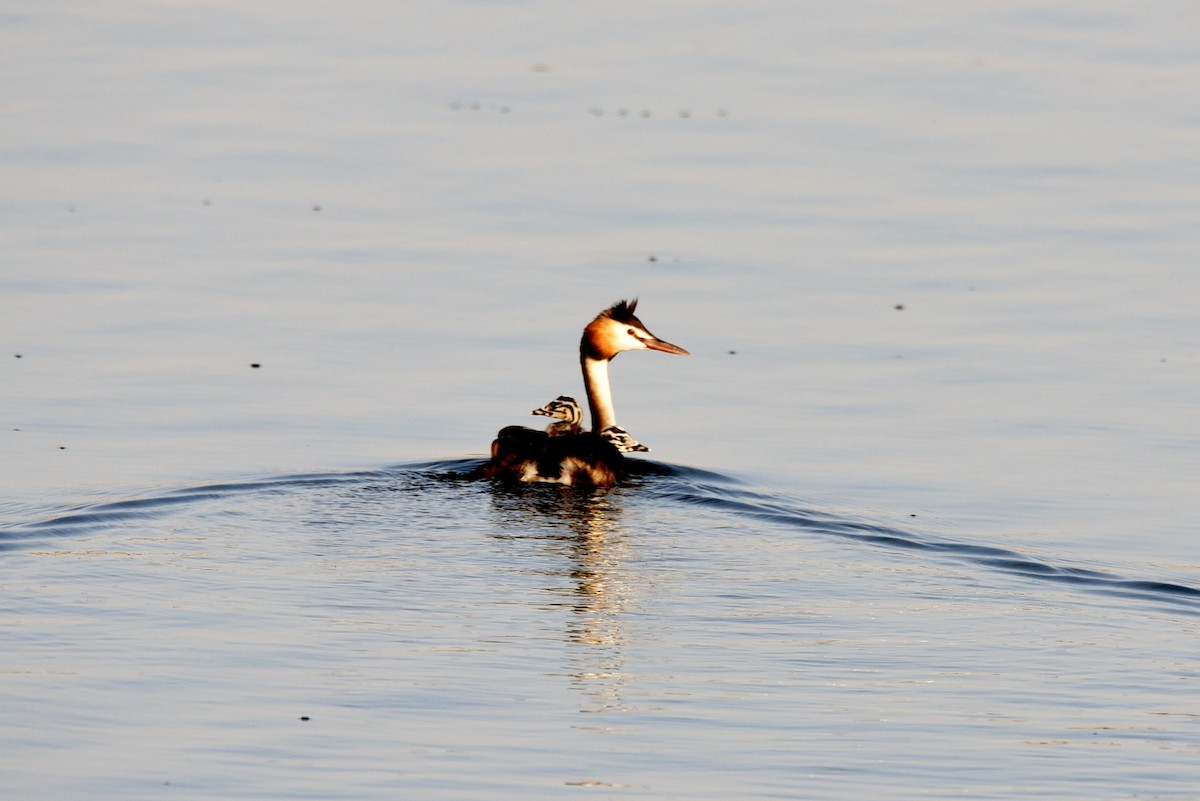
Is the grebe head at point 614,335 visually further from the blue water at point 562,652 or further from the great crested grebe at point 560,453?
the blue water at point 562,652

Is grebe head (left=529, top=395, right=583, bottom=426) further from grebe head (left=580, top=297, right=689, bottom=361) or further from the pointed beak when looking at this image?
the pointed beak

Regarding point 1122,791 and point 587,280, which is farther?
point 587,280

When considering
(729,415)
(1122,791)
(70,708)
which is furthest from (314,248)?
(1122,791)

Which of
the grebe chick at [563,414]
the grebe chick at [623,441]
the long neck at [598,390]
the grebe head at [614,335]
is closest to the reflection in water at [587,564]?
the grebe chick at [623,441]

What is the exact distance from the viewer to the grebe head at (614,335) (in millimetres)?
14984

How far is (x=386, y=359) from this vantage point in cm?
1596

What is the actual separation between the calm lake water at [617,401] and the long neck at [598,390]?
417 mm

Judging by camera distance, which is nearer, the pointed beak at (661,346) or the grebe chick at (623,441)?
the grebe chick at (623,441)

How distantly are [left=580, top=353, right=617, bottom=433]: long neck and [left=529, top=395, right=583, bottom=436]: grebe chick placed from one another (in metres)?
0.49

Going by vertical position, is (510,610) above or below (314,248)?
→ below

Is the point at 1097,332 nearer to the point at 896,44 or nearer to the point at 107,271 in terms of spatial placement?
the point at 107,271

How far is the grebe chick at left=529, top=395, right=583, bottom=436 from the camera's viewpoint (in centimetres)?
1438

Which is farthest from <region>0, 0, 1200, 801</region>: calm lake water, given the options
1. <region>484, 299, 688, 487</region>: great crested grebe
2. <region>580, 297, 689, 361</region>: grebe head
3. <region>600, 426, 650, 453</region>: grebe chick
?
<region>580, 297, 689, 361</region>: grebe head

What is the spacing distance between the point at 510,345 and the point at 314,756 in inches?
318
